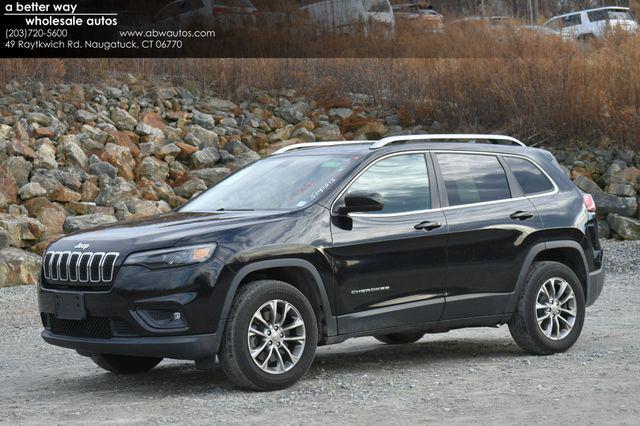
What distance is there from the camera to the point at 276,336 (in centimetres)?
784

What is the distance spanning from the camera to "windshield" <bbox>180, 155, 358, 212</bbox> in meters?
8.48

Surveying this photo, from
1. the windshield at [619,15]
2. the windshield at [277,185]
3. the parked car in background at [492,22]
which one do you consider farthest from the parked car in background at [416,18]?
the windshield at [277,185]

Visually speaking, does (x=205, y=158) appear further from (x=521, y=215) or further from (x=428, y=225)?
(x=428, y=225)

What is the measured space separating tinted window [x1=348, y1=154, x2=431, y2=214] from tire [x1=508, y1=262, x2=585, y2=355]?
125 cm

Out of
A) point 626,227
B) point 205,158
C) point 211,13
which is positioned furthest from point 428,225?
point 211,13

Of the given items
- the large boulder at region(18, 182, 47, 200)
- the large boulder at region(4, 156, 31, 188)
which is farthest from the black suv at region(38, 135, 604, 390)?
the large boulder at region(4, 156, 31, 188)

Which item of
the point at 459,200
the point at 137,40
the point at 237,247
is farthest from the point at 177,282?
the point at 137,40

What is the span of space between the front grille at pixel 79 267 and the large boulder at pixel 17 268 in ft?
29.1

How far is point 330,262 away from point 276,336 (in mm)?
689

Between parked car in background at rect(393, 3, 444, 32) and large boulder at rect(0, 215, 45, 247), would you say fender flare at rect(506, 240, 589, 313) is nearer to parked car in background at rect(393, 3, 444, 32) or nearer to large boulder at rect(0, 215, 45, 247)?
large boulder at rect(0, 215, 45, 247)

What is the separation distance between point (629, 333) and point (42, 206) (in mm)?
11754

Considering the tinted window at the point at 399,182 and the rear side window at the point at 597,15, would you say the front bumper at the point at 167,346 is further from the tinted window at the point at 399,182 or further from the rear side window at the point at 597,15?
the rear side window at the point at 597,15

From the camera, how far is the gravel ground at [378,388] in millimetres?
7051

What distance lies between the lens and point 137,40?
89.3ft
